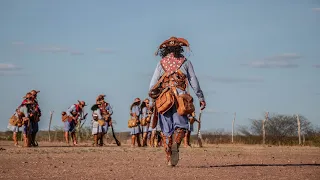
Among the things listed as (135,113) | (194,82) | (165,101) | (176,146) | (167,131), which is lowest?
(176,146)

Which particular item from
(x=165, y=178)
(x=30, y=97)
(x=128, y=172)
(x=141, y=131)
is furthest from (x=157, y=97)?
(x=141, y=131)

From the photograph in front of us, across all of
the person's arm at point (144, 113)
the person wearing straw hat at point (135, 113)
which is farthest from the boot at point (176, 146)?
the person's arm at point (144, 113)

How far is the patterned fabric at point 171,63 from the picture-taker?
1526cm

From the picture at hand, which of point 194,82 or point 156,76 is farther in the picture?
point 156,76

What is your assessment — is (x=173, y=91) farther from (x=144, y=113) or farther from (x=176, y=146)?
(x=144, y=113)

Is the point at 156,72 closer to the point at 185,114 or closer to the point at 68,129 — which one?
the point at 185,114

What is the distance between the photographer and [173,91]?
49.2 ft

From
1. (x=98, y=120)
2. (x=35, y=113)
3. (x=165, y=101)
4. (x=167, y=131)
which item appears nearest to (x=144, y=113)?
(x=98, y=120)

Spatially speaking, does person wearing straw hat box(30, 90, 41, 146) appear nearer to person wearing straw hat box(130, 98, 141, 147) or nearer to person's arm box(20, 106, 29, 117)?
person's arm box(20, 106, 29, 117)

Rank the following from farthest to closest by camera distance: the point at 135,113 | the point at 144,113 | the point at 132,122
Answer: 1. the point at 144,113
2. the point at 135,113
3. the point at 132,122

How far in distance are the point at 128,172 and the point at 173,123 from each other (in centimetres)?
192

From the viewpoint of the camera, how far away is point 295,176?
12.7m

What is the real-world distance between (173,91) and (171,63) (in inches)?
25.5

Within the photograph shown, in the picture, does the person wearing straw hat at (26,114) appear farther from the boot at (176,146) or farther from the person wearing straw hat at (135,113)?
the boot at (176,146)
